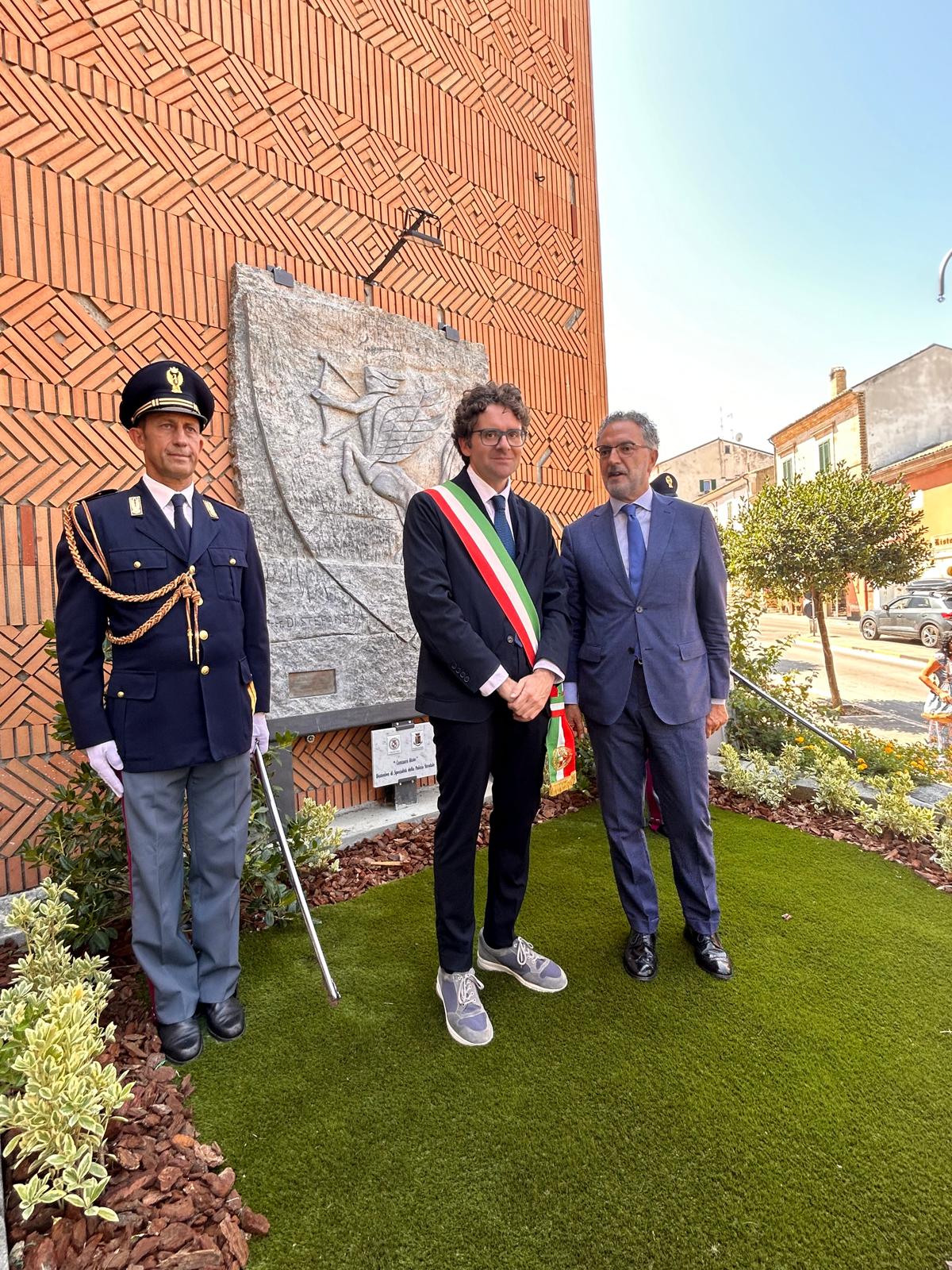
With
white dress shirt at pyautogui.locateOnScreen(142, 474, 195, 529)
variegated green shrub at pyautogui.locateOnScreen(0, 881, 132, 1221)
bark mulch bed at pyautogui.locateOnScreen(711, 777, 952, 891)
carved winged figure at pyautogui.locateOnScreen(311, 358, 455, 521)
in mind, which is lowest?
bark mulch bed at pyautogui.locateOnScreen(711, 777, 952, 891)

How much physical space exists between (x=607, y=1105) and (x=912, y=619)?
→ 55.7 ft

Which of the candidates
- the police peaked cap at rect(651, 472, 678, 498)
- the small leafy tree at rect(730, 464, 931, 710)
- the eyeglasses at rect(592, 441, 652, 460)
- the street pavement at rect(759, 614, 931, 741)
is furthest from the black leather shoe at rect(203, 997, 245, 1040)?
the small leafy tree at rect(730, 464, 931, 710)

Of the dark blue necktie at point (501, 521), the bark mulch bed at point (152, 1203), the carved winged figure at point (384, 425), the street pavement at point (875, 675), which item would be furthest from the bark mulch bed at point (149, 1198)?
the street pavement at point (875, 675)

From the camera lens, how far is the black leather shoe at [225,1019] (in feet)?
7.30

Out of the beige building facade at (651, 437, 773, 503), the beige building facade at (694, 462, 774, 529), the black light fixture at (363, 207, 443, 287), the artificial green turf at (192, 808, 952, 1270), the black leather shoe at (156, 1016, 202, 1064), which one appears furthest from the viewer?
the beige building facade at (651, 437, 773, 503)

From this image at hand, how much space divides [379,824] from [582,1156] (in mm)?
2554

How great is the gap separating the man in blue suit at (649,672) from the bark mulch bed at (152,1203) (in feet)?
5.05

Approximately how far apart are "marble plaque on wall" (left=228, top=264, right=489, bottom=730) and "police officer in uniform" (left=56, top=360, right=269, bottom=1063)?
161 cm

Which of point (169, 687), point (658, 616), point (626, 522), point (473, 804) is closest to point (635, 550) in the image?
point (626, 522)

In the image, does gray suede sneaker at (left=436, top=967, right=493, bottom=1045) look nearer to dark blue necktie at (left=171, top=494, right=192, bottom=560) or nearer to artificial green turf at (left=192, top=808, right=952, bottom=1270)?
artificial green turf at (left=192, top=808, right=952, bottom=1270)

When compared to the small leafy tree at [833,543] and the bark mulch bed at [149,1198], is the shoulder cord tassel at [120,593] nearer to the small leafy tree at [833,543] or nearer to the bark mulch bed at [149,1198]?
the bark mulch bed at [149,1198]

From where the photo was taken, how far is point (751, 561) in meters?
12.2

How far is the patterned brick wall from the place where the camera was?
315 centimetres

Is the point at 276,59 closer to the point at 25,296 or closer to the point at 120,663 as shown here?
the point at 25,296
